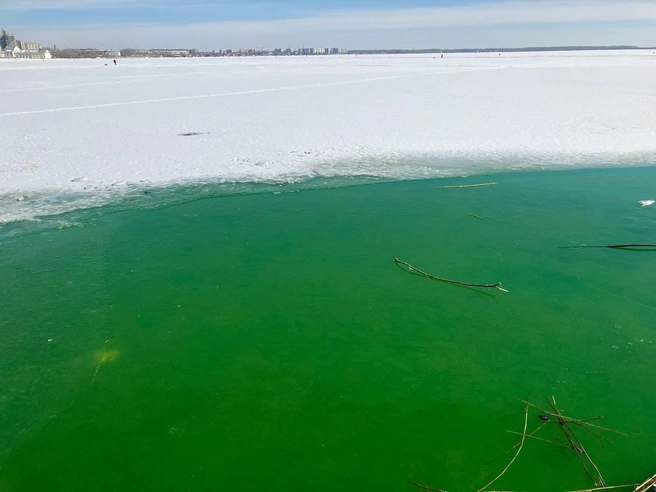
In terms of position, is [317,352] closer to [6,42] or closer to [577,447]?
[577,447]

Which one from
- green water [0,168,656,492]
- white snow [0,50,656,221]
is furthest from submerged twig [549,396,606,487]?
white snow [0,50,656,221]

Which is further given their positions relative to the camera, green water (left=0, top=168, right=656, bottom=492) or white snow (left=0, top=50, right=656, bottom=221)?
white snow (left=0, top=50, right=656, bottom=221)

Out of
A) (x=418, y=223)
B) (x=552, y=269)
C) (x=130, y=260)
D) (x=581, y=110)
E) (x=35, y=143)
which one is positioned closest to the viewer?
(x=552, y=269)

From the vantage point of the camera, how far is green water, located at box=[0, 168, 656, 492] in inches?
80.4

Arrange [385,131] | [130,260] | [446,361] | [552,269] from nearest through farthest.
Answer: [446,361], [552,269], [130,260], [385,131]

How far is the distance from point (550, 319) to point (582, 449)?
1043mm

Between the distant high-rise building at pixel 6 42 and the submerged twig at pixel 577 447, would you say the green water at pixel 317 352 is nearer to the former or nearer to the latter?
the submerged twig at pixel 577 447

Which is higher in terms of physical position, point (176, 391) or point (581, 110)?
point (581, 110)

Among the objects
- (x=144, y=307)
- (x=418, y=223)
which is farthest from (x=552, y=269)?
(x=144, y=307)

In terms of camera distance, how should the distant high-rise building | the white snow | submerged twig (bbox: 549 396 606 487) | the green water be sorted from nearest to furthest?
submerged twig (bbox: 549 396 606 487) < the green water < the white snow < the distant high-rise building

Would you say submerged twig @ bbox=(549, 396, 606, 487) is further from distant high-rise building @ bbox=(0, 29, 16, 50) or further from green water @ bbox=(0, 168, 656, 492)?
distant high-rise building @ bbox=(0, 29, 16, 50)

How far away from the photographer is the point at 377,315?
10.00ft

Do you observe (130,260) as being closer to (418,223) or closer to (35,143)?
(418,223)

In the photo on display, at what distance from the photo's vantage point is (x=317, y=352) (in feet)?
8.86
